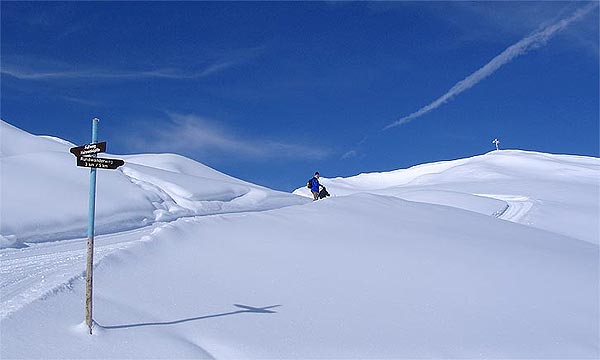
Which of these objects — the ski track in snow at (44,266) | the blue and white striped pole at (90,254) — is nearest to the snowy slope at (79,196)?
the ski track in snow at (44,266)

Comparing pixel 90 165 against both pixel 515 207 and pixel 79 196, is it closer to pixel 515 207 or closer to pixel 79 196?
pixel 79 196

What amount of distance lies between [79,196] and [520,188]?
70.7ft

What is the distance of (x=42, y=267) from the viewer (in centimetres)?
814

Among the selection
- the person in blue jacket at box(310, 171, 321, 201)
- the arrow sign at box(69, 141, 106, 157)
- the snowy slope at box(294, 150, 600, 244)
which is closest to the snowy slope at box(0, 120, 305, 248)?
the person in blue jacket at box(310, 171, 321, 201)

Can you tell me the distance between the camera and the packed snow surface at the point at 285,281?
5.64 metres

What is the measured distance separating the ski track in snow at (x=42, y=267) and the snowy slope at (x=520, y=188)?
46.6 ft

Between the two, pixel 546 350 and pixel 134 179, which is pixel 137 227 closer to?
pixel 134 179

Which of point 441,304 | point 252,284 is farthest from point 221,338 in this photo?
point 441,304

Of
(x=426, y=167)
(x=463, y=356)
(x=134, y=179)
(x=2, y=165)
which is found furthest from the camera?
(x=426, y=167)

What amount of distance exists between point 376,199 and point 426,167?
135ft

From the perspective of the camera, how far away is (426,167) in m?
55.7

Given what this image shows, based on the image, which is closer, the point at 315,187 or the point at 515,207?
the point at 315,187

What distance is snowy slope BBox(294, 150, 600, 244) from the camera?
19.7 m

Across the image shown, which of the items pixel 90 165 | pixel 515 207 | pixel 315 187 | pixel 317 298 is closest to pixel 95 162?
pixel 90 165
